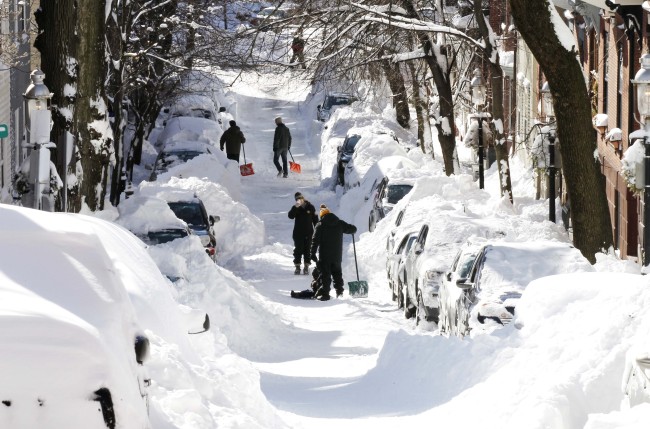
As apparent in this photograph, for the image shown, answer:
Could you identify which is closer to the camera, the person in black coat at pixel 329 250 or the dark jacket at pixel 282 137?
the person in black coat at pixel 329 250

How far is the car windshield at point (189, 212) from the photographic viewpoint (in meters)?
25.8

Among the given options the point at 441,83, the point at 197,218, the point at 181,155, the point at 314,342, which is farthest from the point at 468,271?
the point at 181,155

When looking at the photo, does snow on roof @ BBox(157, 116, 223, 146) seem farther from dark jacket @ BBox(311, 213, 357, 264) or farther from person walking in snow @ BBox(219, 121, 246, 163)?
dark jacket @ BBox(311, 213, 357, 264)

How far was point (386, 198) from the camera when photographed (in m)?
32.2

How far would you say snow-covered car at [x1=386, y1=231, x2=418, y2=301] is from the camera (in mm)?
22391

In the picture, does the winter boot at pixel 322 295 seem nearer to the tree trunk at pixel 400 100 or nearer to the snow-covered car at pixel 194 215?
the snow-covered car at pixel 194 215

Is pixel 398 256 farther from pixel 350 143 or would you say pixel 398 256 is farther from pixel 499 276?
pixel 350 143

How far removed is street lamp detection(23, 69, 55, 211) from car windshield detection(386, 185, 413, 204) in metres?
14.4

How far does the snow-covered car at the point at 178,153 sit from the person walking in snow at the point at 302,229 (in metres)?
12.9

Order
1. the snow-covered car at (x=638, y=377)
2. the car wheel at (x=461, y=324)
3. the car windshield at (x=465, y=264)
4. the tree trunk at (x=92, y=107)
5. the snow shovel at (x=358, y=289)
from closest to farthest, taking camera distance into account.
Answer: the snow-covered car at (x=638, y=377) < the car wheel at (x=461, y=324) < the car windshield at (x=465, y=264) < the tree trunk at (x=92, y=107) < the snow shovel at (x=358, y=289)

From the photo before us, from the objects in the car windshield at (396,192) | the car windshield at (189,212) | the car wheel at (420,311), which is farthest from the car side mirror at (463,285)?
the car windshield at (396,192)

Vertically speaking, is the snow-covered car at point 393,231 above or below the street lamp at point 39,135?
below

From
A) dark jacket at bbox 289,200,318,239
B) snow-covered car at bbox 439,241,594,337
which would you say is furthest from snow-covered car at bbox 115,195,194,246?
snow-covered car at bbox 439,241,594,337

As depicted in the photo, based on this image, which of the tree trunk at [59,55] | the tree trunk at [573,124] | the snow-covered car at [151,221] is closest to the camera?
the tree trunk at [573,124]
